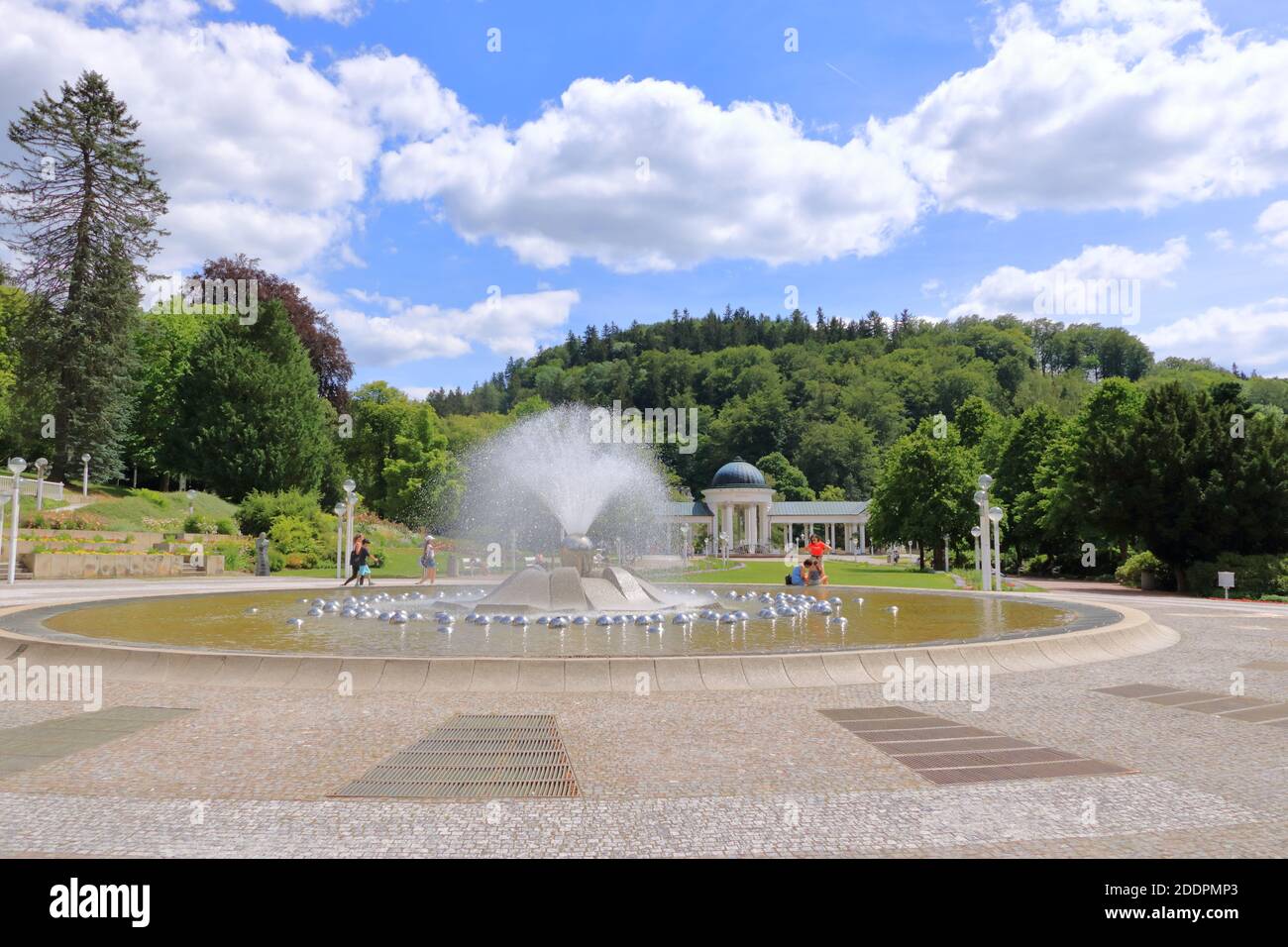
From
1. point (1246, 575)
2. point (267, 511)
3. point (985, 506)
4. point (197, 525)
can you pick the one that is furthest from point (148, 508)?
point (1246, 575)

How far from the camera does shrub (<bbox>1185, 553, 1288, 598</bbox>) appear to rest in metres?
34.9

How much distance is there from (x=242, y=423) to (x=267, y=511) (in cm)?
1224

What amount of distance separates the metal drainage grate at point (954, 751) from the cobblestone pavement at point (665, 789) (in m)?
0.21

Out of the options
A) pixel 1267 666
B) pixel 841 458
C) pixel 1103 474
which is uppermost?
pixel 841 458

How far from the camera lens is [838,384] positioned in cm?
16188

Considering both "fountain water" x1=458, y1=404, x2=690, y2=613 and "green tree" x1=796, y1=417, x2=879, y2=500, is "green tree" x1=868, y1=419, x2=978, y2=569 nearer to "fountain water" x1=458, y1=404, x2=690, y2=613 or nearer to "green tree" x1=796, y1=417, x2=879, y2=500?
"fountain water" x1=458, y1=404, x2=690, y2=613

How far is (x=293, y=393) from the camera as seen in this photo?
6188 centimetres

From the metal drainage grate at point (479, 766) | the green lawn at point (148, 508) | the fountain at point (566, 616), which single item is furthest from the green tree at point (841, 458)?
the metal drainage grate at point (479, 766)

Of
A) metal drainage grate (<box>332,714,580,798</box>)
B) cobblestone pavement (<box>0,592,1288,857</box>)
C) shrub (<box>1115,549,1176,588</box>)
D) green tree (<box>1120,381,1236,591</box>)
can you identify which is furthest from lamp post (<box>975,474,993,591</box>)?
metal drainage grate (<box>332,714,580,798</box>)

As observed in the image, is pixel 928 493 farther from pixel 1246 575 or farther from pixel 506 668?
pixel 506 668

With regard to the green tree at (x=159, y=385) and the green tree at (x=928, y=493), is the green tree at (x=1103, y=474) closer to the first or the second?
the green tree at (x=928, y=493)
